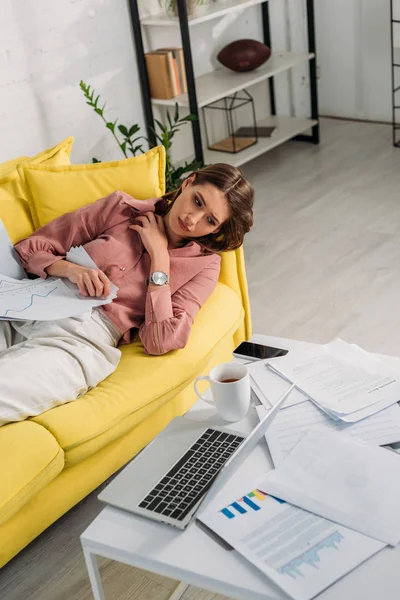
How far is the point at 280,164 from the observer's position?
178 inches

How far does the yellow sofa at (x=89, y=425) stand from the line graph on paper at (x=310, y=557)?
73 cm

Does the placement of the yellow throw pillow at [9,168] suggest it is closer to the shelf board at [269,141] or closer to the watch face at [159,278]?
the watch face at [159,278]

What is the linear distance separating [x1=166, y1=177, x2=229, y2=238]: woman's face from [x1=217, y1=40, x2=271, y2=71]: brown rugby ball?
2.31 meters

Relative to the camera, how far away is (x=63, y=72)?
134 inches

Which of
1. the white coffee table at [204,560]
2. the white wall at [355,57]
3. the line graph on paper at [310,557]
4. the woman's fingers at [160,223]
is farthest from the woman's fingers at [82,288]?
the white wall at [355,57]

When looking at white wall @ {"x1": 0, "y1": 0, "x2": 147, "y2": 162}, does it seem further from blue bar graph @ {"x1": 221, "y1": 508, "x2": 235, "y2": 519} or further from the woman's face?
blue bar graph @ {"x1": 221, "y1": 508, "x2": 235, "y2": 519}

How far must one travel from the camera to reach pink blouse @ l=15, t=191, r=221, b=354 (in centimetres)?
211

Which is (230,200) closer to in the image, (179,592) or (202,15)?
(179,592)

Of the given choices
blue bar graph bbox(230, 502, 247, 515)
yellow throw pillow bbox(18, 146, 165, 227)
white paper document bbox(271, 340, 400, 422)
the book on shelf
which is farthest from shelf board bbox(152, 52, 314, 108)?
blue bar graph bbox(230, 502, 247, 515)

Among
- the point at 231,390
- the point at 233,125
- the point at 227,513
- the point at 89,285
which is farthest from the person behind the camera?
the point at 233,125

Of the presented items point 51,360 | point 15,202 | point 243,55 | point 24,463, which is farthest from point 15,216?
point 243,55

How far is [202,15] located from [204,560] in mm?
2977

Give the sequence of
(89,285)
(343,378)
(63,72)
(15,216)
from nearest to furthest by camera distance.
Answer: (343,378) < (89,285) < (15,216) < (63,72)

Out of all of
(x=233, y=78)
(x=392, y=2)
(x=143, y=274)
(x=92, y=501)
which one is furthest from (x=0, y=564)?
(x=392, y=2)
